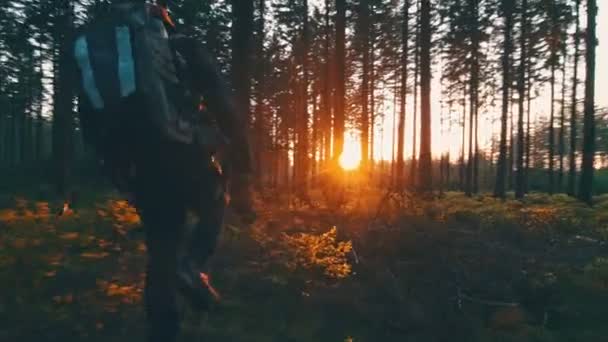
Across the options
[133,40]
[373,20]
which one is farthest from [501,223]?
[373,20]

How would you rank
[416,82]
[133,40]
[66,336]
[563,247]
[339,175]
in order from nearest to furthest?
[133,40] → [66,336] → [563,247] → [339,175] → [416,82]

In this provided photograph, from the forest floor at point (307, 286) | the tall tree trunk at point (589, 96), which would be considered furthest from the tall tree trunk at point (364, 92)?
the forest floor at point (307, 286)

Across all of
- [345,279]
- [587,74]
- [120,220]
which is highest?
[587,74]

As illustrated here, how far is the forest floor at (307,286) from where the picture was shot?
14.4 feet

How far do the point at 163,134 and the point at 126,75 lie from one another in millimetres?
300

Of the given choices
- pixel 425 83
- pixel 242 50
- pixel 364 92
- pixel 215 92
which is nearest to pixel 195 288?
pixel 215 92

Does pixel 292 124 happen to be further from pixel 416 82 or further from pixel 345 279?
pixel 345 279

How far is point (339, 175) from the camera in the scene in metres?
16.9

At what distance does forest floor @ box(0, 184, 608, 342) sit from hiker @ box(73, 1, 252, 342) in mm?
1735

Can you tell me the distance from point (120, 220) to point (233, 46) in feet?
17.2

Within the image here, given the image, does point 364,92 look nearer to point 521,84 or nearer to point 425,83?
point 521,84

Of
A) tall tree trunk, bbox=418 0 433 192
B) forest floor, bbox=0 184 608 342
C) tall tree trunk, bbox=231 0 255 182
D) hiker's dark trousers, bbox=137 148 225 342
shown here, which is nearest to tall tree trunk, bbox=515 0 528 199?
tall tree trunk, bbox=418 0 433 192

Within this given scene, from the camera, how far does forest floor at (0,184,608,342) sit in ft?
14.4

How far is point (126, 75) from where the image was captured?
2.24 metres
